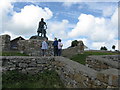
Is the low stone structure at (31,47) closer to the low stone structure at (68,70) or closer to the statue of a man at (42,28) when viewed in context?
the statue of a man at (42,28)

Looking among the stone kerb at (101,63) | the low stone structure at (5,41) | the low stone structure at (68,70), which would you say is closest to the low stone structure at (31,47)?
the low stone structure at (5,41)

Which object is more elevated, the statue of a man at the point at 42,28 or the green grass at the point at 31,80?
the statue of a man at the point at 42,28

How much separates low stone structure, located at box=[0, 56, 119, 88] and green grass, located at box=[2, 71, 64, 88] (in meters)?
0.23

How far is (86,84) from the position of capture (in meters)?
5.01

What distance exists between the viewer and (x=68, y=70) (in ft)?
21.5

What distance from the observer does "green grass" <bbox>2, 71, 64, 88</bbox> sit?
6.34m

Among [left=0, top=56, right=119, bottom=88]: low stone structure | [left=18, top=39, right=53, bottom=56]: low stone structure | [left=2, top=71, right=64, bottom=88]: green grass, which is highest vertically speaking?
[left=18, top=39, right=53, bottom=56]: low stone structure

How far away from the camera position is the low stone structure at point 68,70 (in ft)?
14.2

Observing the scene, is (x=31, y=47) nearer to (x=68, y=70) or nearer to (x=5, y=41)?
(x=5, y=41)

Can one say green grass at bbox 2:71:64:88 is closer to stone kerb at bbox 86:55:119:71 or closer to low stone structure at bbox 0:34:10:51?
stone kerb at bbox 86:55:119:71

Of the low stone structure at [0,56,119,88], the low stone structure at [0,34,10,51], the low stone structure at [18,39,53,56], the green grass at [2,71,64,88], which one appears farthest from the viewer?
the low stone structure at [0,34,10,51]

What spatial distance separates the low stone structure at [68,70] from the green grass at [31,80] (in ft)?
0.75

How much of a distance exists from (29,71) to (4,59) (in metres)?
1.20

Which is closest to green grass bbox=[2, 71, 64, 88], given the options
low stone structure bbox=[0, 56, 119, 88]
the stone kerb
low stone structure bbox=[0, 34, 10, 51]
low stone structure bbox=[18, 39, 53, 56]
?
low stone structure bbox=[0, 56, 119, 88]
